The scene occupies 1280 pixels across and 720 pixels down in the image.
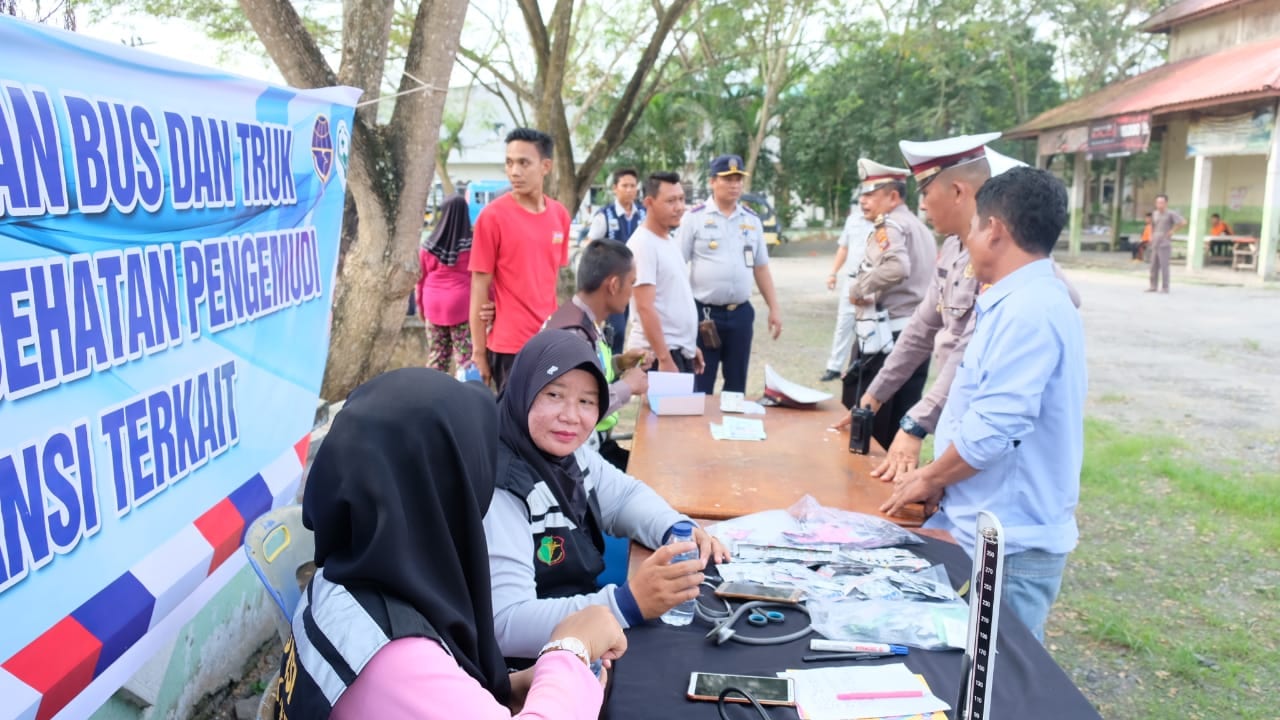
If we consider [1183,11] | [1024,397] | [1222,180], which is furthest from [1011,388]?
[1222,180]

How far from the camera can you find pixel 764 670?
5.32ft

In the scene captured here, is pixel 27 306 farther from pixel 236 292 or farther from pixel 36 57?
pixel 236 292

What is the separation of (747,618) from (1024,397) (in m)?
0.87

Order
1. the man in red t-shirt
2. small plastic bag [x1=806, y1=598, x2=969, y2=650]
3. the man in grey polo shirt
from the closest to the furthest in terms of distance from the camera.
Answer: small plastic bag [x1=806, y1=598, x2=969, y2=650] < the man in red t-shirt < the man in grey polo shirt

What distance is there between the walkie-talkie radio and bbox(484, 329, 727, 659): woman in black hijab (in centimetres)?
106

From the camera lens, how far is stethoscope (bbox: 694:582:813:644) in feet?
5.60

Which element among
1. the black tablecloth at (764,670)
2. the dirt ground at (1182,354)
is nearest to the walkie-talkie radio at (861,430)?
the black tablecloth at (764,670)

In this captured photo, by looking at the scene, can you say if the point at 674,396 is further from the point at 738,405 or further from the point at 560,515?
the point at 560,515

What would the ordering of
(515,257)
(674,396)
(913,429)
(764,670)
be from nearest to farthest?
(764,670)
(913,429)
(674,396)
(515,257)

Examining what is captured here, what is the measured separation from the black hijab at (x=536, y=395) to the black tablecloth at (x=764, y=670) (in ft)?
1.35

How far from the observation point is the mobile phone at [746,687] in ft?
4.95

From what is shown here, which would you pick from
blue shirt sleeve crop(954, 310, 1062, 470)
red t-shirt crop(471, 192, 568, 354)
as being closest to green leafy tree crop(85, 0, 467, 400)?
red t-shirt crop(471, 192, 568, 354)

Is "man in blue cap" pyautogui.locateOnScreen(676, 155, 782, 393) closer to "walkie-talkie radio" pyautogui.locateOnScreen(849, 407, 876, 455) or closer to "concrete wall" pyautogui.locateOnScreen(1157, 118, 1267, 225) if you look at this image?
"walkie-talkie radio" pyautogui.locateOnScreen(849, 407, 876, 455)

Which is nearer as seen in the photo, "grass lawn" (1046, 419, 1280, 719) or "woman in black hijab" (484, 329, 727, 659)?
"woman in black hijab" (484, 329, 727, 659)
